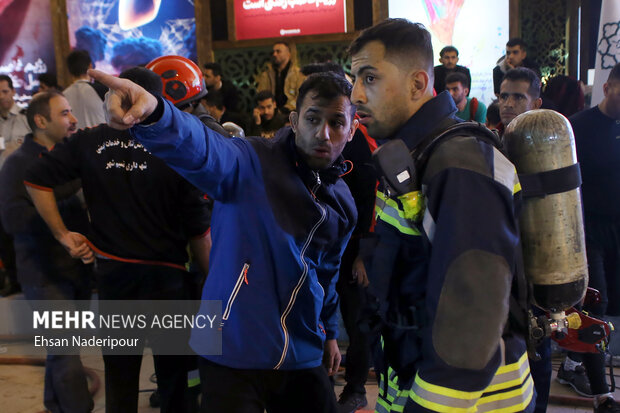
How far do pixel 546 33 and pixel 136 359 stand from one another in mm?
6785

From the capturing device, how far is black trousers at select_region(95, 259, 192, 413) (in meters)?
2.99

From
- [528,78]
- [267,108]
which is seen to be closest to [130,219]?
[528,78]

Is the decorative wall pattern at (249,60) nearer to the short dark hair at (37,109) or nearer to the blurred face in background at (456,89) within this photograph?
the blurred face in background at (456,89)

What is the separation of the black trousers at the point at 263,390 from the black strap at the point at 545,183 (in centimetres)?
110

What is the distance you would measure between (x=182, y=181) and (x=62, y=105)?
1316 millimetres

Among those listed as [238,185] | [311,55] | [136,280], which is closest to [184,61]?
[136,280]

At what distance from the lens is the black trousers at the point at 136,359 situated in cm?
299

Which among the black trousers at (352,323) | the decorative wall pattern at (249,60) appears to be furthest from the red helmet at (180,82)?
the decorative wall pattern at (249,60)

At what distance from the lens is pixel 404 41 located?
1.56m

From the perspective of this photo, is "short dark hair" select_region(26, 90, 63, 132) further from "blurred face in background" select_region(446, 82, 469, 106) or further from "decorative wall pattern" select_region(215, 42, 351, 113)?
"decorative wall pattern" select_region(215, 42, 351, 113)

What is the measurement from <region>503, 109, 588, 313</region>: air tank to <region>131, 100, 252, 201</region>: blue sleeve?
93 centimetres

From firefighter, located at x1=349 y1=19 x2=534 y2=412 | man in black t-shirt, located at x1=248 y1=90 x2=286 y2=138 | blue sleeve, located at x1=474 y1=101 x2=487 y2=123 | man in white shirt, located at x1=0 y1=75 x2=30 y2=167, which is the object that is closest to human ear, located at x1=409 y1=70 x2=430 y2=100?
firefighter, located at x1=349 y1=19 x2=534 y2=412

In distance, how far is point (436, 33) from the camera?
25.9 ft

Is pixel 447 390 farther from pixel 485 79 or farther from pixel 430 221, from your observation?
pixel 485 79
